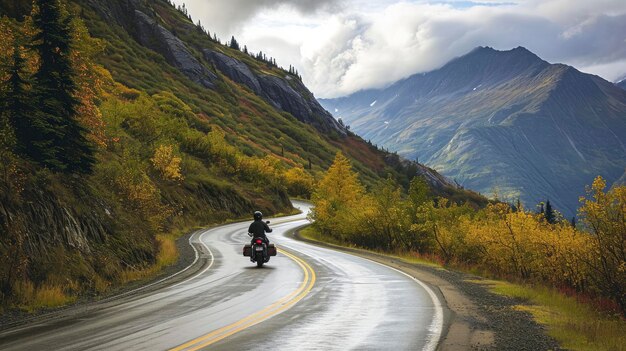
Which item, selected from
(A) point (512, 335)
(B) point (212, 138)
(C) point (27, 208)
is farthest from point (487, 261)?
(B) point (212, 138)

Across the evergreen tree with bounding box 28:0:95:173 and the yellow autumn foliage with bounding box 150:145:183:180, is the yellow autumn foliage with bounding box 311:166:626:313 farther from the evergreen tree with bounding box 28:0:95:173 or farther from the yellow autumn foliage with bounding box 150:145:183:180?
the evergreen tree with bounding box 28:0:95:173

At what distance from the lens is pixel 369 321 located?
10289mm

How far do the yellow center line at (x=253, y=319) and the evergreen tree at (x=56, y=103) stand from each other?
8857mm

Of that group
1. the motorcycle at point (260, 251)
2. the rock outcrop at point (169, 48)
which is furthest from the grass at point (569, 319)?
the rock outcrop at point (169, 48)

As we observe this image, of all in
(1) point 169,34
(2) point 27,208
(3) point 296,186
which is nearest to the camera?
(2) point 27,208

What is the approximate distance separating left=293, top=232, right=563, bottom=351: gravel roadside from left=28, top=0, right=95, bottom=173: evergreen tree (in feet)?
42.2

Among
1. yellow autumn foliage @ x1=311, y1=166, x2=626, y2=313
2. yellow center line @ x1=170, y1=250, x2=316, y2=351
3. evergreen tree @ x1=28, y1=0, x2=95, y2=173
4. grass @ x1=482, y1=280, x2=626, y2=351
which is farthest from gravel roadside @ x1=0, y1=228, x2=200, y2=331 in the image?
yellow autumn foliage @ x1=311, y1=166, x2=626, y2=313

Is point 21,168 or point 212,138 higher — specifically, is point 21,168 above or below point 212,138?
below

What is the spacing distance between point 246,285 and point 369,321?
6.13 metres

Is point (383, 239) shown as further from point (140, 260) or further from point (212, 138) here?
point (212, 138)

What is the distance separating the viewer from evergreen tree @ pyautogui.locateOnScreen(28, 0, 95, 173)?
639 inches

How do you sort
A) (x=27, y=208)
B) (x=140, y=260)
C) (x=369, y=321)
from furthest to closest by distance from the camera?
(x=140, y=260) → (x=27, y=208) → (x=369, y=321)

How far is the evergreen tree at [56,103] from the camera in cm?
1622

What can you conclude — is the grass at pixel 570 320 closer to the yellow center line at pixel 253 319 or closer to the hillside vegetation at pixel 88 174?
the yellow center line at pixel 253 319
